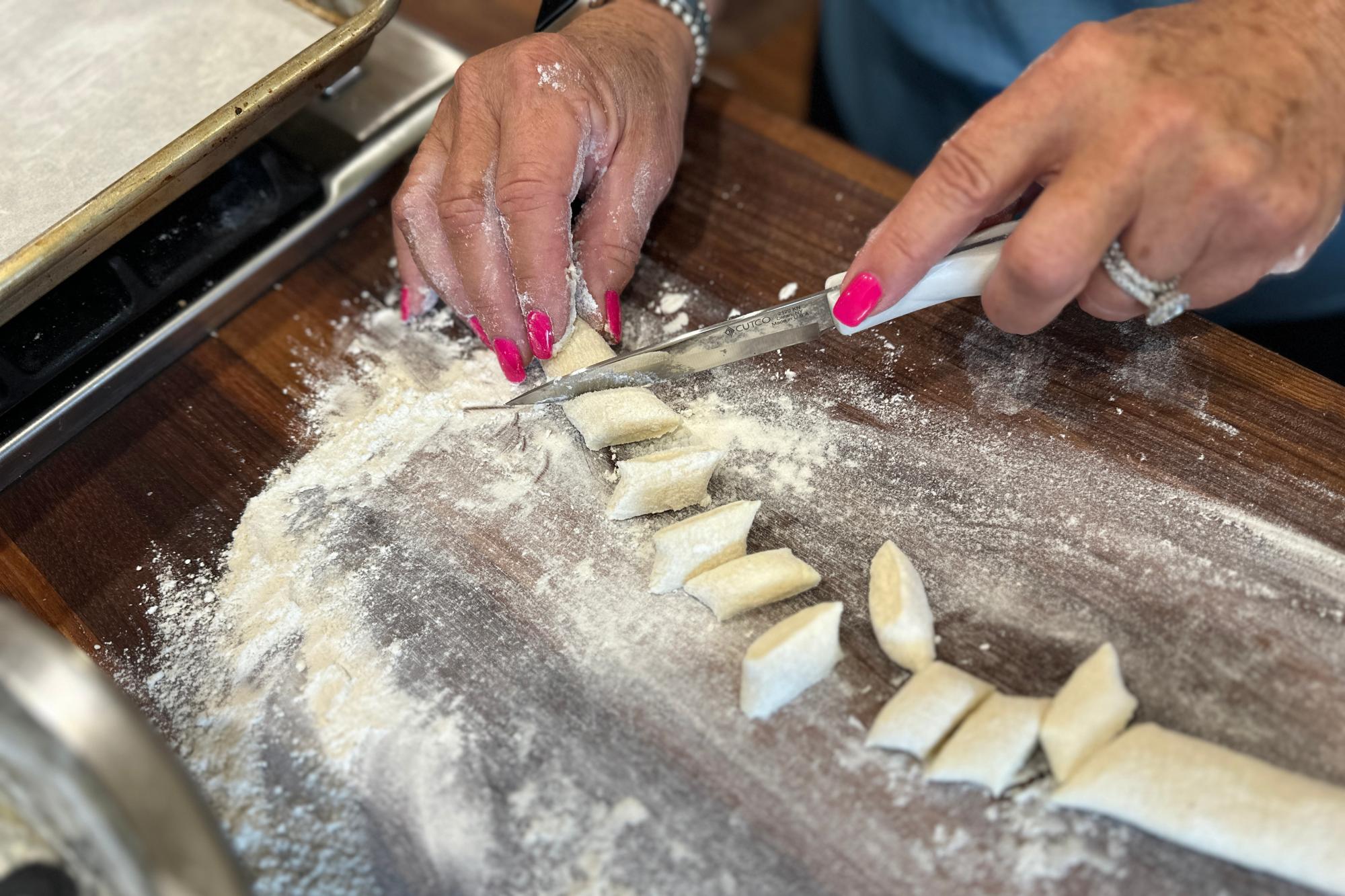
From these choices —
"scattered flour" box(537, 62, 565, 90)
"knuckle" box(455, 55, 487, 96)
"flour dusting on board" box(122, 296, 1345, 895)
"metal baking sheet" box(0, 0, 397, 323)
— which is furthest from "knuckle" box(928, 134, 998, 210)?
"metal baking sheet" box(0, 0, 397, 323)

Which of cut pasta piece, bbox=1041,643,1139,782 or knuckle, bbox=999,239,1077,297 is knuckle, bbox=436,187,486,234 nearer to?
Answer: knuckle, bbox=999,239,1077,297

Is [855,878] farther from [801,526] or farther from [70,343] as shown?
[70,343]

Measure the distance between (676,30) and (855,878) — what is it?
1.24 meters

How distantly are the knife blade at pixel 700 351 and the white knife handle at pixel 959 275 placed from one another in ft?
0.25

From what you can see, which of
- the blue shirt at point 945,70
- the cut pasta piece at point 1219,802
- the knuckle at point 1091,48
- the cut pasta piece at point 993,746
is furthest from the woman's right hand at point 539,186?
the cut pasta piece at point 1219,802

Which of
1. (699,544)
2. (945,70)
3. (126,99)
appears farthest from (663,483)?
(126,99)

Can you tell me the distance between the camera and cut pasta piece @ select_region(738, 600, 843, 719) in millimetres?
945

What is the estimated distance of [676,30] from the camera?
1444 millimetres

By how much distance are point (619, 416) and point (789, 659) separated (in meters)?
0.40

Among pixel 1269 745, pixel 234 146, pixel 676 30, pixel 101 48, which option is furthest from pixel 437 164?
pixel 1269 745

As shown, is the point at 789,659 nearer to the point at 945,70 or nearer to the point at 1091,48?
the point at 1091,48

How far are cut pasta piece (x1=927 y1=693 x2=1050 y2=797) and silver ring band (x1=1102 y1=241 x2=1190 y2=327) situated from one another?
47 centimetres

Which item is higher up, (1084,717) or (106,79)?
(106,79)

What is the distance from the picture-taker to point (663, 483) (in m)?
1.12
